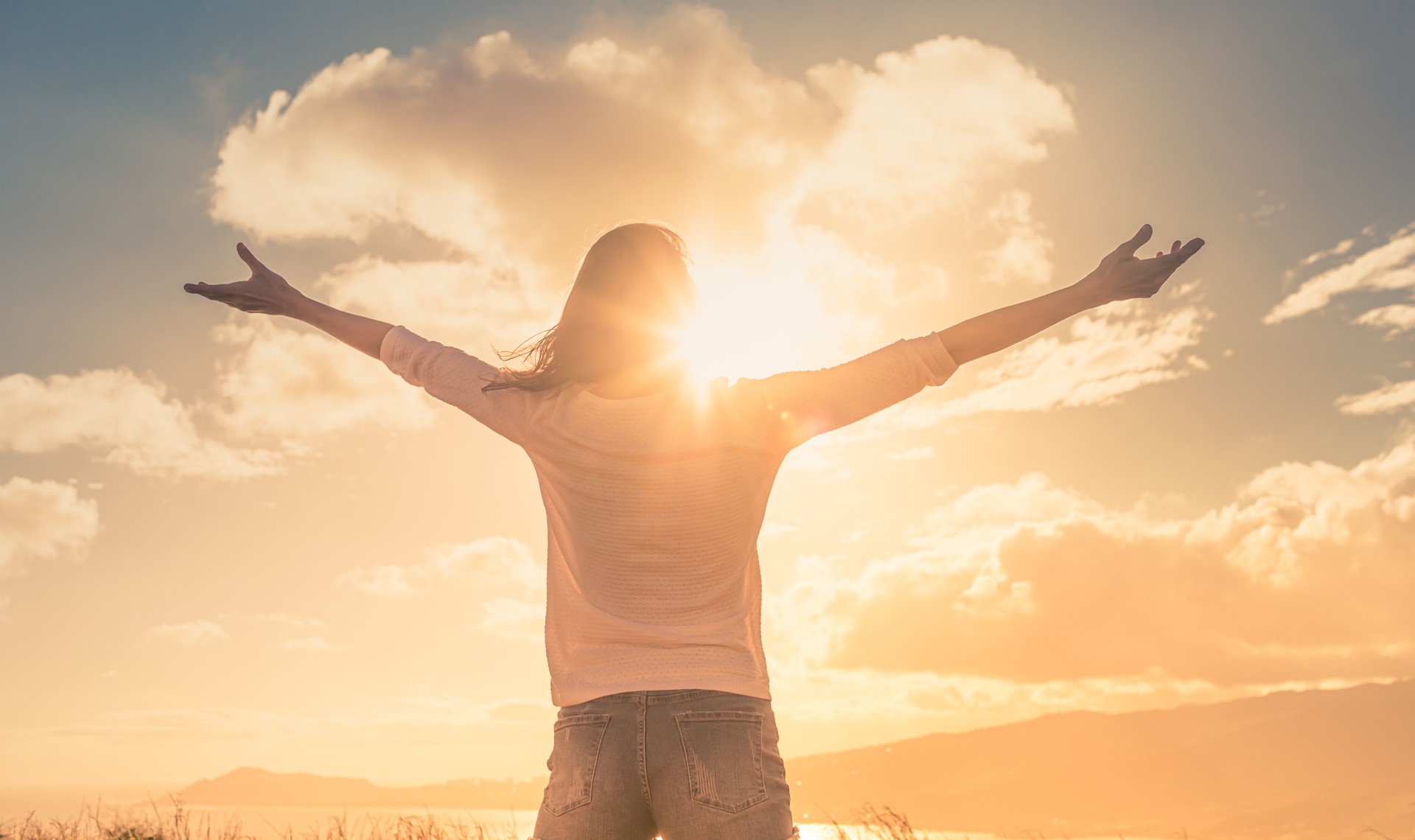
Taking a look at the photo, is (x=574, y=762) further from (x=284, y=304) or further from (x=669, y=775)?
(x=284, y=304)

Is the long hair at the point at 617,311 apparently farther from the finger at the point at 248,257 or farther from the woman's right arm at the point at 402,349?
the finger at the point at 248,257

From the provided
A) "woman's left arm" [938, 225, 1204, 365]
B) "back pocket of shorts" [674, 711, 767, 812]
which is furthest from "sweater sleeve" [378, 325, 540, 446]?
"woman's left arm" [938, 225, 1204, 365]

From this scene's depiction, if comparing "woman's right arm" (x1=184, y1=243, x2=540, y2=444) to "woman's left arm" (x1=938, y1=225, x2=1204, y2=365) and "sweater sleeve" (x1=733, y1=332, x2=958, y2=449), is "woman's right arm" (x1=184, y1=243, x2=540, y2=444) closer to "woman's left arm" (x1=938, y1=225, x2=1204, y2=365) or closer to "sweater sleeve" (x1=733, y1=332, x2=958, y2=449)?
"sweater sleeve" (x1=733, y1=332, x2=958, y2=449)

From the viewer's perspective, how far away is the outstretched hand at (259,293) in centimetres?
423

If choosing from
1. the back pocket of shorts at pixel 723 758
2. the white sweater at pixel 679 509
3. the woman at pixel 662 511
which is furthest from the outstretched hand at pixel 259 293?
the back pocket of shorts at pixel 723 758

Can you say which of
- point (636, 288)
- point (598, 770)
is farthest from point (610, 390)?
point (598, 770)

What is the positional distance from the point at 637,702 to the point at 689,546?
525 millimetres

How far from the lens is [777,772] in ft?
10.0

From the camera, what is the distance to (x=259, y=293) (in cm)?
425

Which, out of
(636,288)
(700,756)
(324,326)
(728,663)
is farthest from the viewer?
(324,326)

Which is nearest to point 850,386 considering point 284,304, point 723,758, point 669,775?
point 723,758

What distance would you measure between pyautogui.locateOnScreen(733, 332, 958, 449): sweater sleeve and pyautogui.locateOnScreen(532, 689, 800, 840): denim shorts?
957mm

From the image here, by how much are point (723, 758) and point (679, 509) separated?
2.60ft

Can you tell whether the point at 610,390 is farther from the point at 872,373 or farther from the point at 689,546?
the point at 872,373
